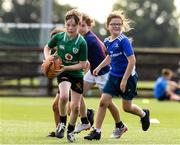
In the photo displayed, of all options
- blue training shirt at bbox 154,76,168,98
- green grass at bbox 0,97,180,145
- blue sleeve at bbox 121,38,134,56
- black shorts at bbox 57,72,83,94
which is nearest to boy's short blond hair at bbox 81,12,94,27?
blue sleeve at bbox 121,38,134,56

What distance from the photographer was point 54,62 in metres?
11.1

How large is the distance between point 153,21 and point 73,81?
107 meters

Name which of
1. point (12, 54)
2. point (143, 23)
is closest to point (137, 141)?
point (12, 54)

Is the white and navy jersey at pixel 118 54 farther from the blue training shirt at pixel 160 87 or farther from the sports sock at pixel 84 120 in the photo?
the blue training shirt at pixel 160 87

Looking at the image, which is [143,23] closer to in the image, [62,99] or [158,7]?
[158,7]

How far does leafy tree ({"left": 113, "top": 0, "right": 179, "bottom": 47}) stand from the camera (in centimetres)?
11181

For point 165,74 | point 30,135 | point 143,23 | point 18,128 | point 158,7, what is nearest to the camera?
point 30,135

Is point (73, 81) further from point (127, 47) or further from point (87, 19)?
point (87, 19)

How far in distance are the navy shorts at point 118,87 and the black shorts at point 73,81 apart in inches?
20.4

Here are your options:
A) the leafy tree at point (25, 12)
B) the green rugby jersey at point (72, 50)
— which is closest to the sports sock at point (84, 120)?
the green rugby jersey at point (72, 50)

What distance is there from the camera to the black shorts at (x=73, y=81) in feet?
36.4

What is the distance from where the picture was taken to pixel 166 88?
25078mm

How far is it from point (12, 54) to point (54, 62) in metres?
21.0

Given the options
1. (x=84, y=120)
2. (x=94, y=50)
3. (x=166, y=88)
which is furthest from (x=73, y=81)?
(x=166, y=88)
